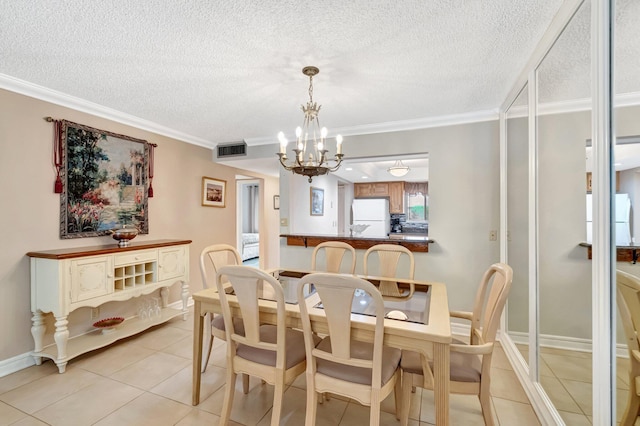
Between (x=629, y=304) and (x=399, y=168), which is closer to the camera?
(x=629, y=304)

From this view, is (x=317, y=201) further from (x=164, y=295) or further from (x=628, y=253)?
(x=628, y=253)

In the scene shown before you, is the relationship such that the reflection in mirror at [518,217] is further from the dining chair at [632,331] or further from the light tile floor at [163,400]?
the dining chair at [632,331]

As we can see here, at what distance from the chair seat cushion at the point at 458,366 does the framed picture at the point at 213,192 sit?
3.49 m

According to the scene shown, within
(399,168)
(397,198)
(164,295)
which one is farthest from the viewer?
(397,198)

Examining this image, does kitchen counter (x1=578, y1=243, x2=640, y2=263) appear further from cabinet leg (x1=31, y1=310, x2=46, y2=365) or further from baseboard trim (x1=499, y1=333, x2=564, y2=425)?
cabinet leg (x1=31, y1=310, x2=46, y2=365)

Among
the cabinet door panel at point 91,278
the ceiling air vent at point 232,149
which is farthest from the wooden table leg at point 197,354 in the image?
the ceiling air vent at point 232,149

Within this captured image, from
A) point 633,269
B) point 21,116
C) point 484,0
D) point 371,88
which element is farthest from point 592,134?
point 21,116

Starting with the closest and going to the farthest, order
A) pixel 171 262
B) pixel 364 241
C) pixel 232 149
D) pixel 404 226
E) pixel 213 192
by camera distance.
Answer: pixel 171 262 → pixel 364 241 → pixel 232 149 → pixel 213 192 → pixel 404 226

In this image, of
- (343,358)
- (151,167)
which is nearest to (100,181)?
(151,167)

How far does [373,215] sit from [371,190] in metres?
0.84

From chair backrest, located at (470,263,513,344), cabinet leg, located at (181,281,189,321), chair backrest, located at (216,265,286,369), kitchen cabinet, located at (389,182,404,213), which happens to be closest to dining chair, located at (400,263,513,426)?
chair backrest, located at (470,263,513,344)

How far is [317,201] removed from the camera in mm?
5320

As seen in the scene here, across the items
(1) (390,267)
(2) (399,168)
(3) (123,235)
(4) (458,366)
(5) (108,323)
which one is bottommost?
(5) (108,323)

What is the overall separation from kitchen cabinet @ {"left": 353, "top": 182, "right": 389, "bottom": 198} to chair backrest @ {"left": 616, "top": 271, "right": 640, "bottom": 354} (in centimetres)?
625
